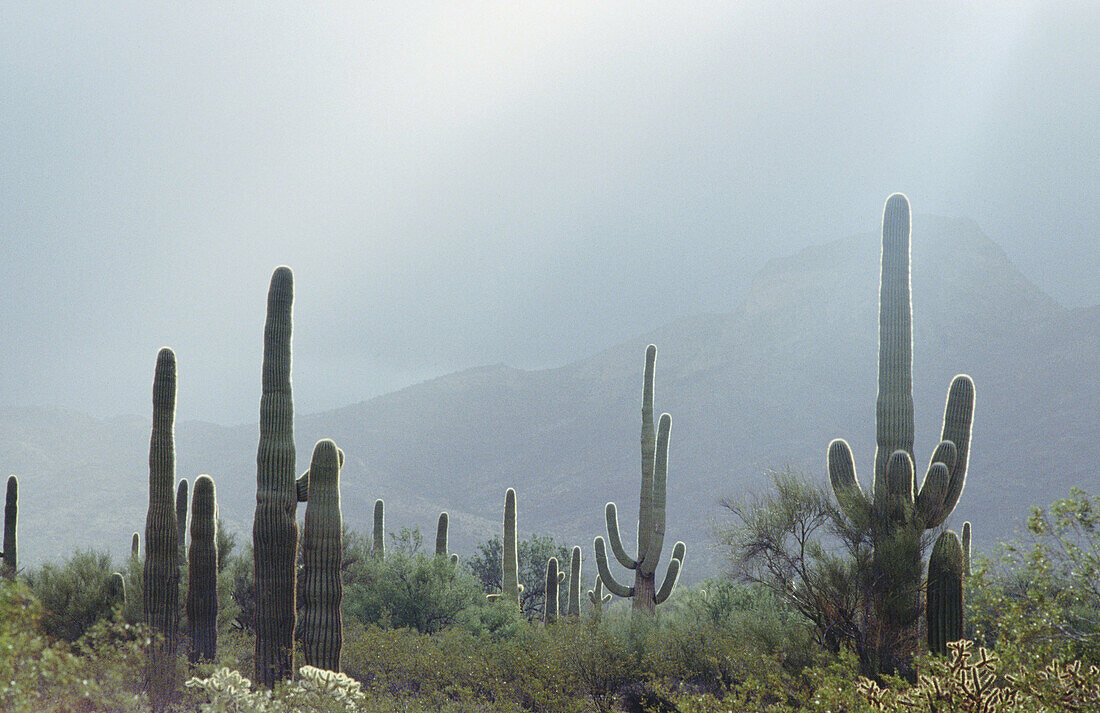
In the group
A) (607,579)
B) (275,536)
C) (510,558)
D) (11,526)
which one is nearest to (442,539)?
(510,558)

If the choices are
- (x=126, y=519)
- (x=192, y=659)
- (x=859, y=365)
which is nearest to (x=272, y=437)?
(x=192, y=659)

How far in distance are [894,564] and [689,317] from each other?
13899 centimetres

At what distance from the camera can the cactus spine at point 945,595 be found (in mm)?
10461

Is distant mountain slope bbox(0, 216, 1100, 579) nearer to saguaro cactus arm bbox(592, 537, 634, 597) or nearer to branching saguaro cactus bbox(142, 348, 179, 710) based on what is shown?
saguaro cactus arm bbox(592, 537, 634, 597)

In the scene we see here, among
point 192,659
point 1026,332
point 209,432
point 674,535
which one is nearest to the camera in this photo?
point 192,659

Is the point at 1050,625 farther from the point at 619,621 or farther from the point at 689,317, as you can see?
the point at 689,317

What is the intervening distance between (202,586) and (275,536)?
9.41ft

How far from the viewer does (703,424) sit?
10806 centimetres

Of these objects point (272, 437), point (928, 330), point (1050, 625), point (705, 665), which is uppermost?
point (928, 330)

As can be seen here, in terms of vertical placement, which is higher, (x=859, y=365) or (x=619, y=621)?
(x=859, y=365)

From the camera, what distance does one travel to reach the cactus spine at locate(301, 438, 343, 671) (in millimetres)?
10273

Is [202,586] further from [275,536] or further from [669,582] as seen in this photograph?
[669,582]

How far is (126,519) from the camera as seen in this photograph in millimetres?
90938

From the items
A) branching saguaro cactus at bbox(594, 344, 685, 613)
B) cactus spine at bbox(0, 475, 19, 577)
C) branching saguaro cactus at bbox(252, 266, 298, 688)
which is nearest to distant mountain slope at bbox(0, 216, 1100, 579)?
branching saguaro cactus at bbox(594, 344, 685, 613)
